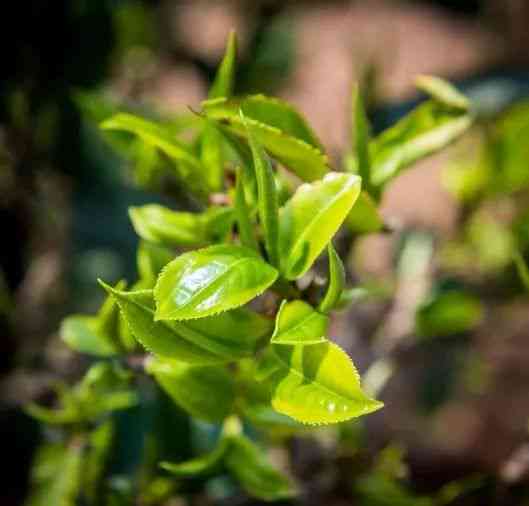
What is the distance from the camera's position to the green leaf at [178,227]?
0.59m

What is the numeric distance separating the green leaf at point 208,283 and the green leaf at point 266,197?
0.02 m

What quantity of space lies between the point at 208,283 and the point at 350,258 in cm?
38

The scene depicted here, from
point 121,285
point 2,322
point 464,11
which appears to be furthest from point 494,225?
point 464,11

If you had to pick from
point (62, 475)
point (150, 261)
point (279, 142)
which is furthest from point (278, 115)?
point (62, 475)

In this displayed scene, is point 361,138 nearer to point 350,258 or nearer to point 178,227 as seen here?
point 178,227

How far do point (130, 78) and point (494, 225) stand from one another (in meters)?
0.56

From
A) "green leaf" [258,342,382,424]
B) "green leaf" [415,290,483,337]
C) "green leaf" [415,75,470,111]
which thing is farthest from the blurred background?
"green leaf" [258,342,382,424]

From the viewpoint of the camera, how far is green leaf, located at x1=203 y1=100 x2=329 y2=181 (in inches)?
20.7

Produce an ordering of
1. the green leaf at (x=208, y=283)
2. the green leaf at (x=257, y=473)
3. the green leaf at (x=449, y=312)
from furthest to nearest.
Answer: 1. the green leaf at (x=449, y=312)
2. the green leaf at (x=257, y=473)
3. the green leaf at (x=208, y=283)

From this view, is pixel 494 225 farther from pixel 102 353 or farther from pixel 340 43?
pixel 340 43

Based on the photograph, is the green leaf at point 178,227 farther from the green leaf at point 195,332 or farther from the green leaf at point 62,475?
the green leaf at point 62,475

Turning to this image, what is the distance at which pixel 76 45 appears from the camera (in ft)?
3.39

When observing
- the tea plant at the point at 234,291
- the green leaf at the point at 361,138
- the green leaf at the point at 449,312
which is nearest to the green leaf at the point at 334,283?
the tea plant at the point at 234,291

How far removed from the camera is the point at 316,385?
493mm
